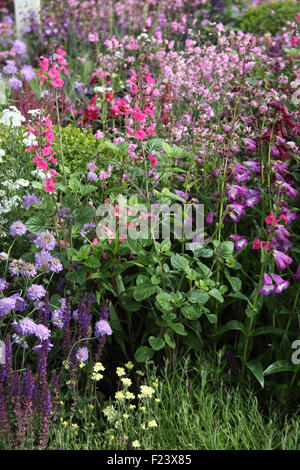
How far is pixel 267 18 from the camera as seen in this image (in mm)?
7625

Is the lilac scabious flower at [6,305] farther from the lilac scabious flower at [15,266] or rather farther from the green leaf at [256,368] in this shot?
the green leaf at [256,368]

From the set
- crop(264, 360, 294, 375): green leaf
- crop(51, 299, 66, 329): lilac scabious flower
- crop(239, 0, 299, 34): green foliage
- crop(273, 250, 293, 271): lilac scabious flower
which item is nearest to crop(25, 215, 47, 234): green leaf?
crop(51, 299, 66, 329): lilac scabious flower

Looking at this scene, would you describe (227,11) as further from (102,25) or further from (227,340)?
(227,340)

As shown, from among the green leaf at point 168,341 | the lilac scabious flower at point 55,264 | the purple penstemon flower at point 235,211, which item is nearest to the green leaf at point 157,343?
the green leaf at point 168,341

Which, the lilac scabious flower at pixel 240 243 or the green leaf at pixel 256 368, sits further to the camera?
the lilac scabious flower at pixel 240 243

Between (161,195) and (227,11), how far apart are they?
6513 millimetres

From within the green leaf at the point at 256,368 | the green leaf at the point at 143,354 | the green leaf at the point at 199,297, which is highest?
the green leaf at the point at 199,297

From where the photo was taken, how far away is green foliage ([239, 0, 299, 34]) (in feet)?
24.2

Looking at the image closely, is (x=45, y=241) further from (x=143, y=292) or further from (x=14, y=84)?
(x=14, y=84)

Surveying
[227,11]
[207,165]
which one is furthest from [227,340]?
[227,11]

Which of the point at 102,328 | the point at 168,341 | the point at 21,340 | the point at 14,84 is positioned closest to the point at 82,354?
the point at 102,328

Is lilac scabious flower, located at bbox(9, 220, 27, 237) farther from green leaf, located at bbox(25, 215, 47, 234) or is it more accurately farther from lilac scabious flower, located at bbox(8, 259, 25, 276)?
lilac scabious flower, located at bbox(8, 259, 25, 276)

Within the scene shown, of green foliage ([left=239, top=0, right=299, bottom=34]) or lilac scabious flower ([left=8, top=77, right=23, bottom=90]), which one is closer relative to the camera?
lilac scabious flower ([left=8, top=77, right=23, bottom=90])

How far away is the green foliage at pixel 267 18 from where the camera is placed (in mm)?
7367
